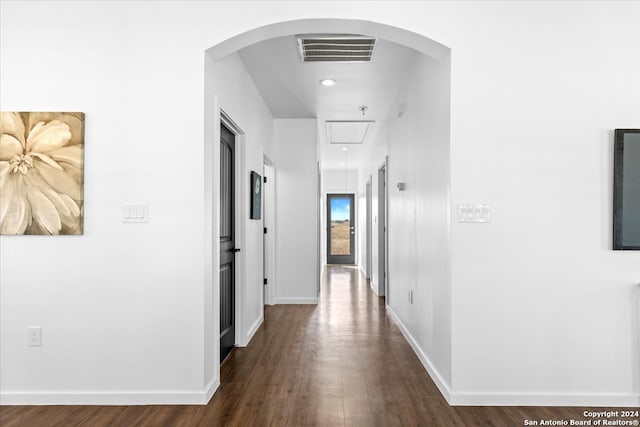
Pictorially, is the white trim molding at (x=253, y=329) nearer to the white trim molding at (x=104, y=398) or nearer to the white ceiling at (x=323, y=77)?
the white trim molding at (x=104, y=398)

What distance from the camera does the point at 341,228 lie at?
11.5 m

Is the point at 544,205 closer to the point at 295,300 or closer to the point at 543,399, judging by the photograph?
the point at 543,399

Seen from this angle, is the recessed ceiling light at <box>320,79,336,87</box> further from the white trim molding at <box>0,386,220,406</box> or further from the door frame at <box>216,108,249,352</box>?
the white trim molding at <box>0,386,220,406</box>

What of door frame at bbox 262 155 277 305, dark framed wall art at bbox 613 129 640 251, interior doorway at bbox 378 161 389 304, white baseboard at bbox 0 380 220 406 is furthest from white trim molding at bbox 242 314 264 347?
dark framed wall art at bbox 613 129 640 251

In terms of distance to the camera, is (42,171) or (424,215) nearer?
(42,171)

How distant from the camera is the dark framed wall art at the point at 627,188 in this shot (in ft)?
8.44

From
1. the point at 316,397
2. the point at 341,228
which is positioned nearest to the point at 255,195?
the point at 316,397

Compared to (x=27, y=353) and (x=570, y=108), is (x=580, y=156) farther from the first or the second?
(x=27, y=353)

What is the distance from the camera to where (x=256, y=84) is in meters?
4.46

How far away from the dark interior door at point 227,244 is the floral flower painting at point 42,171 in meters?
1.11

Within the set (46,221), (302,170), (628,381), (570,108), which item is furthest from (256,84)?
(628,381)

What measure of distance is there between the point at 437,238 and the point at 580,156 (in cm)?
102

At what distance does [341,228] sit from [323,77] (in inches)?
292

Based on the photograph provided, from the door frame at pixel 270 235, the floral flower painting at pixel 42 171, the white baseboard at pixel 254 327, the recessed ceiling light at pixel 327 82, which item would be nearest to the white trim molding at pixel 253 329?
the white baseboard at pixel 254 327
